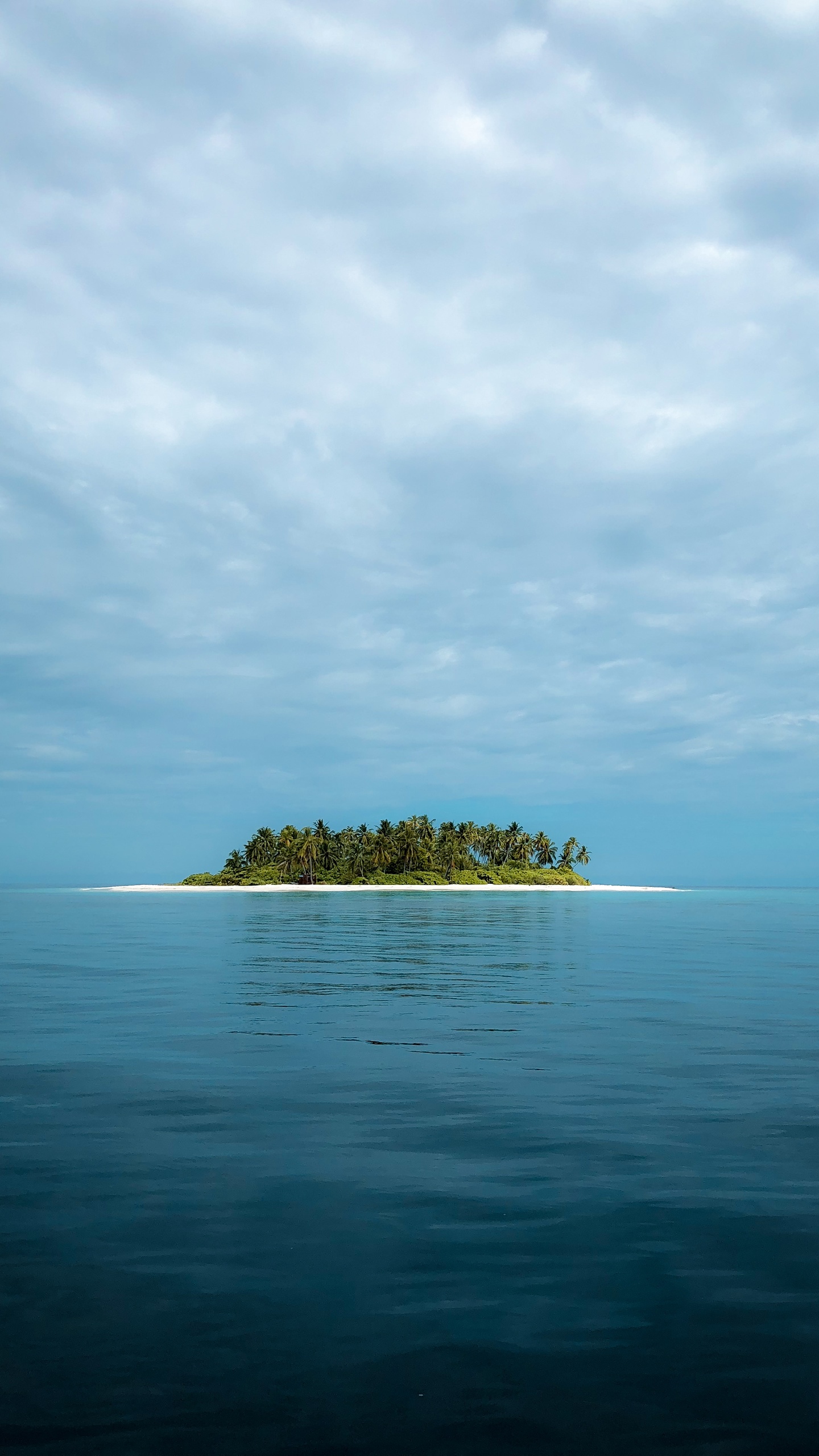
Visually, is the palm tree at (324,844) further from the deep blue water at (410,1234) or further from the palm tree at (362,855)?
the deep blue water at (410,1234)

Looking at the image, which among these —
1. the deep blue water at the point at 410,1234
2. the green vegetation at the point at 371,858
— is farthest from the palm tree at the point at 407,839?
the deep blue water at the point at 410,1234

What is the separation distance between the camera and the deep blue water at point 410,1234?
651 centimetres

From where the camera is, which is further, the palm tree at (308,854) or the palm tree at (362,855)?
the palm tree at (362,855)

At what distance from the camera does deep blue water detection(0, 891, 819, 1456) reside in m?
6.51

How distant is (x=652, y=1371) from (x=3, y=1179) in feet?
27.1

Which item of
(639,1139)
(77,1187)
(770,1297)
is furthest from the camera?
(639,1139)

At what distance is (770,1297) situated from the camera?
822 centimetres

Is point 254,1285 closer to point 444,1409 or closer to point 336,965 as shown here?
point 444,1409

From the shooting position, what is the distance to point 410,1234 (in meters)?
9.63

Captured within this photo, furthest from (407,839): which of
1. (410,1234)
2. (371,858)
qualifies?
(410,1234)

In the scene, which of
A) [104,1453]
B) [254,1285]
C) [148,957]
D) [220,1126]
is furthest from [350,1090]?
[148,957]

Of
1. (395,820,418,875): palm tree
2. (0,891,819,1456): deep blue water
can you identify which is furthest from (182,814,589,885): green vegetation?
(0,891,819,1456): deep blue water

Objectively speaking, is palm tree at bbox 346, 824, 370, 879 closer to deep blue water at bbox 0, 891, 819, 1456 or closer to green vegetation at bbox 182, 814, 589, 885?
green vegetation at bbox 182, 814, 589, 885

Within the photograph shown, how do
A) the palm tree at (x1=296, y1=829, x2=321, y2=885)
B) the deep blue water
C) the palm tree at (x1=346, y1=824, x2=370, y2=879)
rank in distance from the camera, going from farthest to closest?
the palm tree at (x1=346, y1=824, x2=370, y2=879) → the palm tree at (x1=296, y1=829, x2=321, y2=885) → the deep blue water
